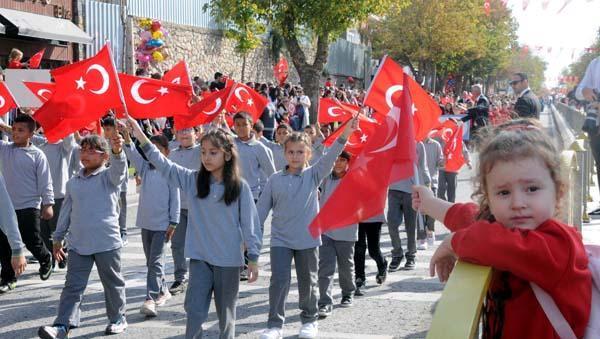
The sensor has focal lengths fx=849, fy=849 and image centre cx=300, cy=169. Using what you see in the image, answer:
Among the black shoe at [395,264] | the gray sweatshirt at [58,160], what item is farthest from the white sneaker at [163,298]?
the black shoe at [395,264]

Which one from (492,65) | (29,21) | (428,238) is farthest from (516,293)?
(492,65)

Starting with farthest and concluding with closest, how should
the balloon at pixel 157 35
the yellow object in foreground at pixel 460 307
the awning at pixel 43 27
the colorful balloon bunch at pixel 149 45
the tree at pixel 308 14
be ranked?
the balloon at pixel 157 35 < the tree at pixel 308 14 < the colorful balloon bunch at pixel 149 45 < the awning at pixel 43 27 < the yellow object in foreground at pixel 460 307

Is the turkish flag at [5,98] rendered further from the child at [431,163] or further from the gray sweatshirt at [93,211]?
the child at [431,163]

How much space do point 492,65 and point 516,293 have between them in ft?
239

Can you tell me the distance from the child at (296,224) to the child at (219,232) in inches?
33.2

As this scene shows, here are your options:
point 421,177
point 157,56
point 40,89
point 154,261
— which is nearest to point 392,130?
point 154,261

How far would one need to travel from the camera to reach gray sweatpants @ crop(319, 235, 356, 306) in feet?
24.2

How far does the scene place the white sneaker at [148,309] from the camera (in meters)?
7.25

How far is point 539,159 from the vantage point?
2.49 metres

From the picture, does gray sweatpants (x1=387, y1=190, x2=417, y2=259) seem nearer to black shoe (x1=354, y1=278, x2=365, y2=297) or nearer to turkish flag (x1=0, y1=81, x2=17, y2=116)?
black shoe (x1=354, y1=278, x2=365, y2=297)

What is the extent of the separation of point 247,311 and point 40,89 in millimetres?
4173

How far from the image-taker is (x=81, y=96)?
23.2 ft

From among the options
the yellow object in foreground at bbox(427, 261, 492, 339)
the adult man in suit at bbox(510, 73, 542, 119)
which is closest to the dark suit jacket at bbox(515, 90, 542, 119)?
the adult man in suit at bbox(510, 73, 542, 119)

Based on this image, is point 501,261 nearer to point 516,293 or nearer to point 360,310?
point 516,293
